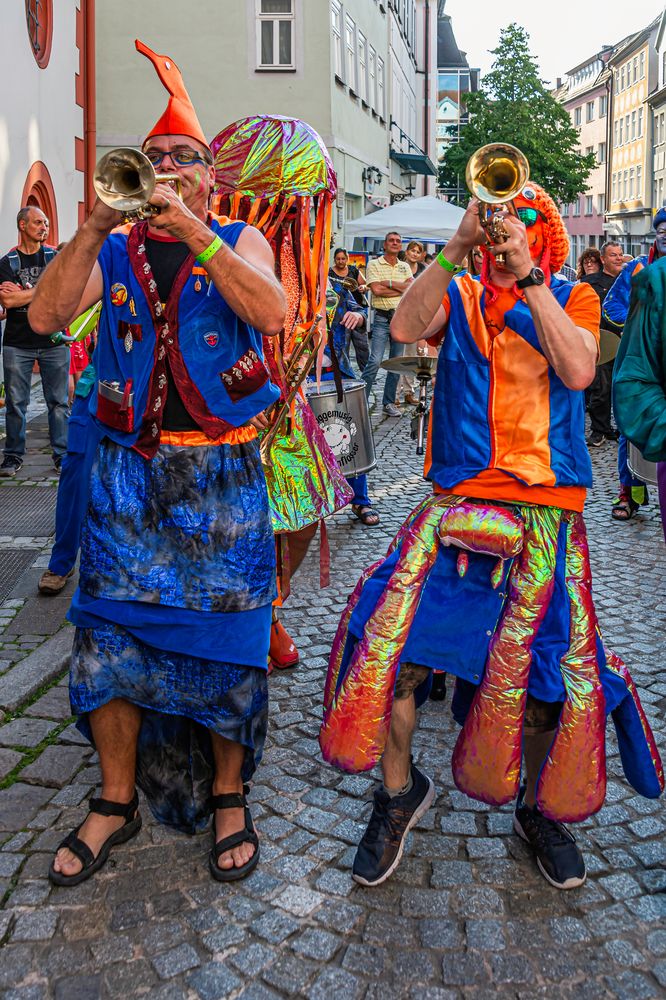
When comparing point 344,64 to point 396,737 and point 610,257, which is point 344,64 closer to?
point 610,257

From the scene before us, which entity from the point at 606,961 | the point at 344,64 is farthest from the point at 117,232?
the point at 344,64

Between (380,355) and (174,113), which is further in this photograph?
(380,355)

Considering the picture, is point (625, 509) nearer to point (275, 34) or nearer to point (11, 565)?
point (11, 565)

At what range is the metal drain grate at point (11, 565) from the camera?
579 centimetres

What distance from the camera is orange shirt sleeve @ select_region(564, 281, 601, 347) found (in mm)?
2914

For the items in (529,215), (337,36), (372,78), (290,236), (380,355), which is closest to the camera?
(529,215)

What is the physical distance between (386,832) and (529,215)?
169 centimetres

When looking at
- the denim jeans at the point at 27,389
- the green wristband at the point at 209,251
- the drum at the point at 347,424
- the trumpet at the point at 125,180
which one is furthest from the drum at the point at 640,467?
the trumpet at the point at 125,180

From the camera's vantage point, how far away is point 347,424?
23.2 ft

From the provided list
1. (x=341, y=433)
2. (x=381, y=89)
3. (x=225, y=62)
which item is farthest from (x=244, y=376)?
(x=381, y=89)

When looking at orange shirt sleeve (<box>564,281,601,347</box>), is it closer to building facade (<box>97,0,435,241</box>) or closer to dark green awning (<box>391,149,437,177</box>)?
building facade (<box>97,0,435,241</box>)

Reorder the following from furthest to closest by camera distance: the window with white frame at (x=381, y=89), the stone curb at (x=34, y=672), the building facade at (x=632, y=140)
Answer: the building facade at (x=632, y=140), the window with white frame at (x=381, y=89), the stone curb at (x=34, y=672)

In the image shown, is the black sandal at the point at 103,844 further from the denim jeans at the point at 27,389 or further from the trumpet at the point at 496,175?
the denim jeans at the point at 27,389

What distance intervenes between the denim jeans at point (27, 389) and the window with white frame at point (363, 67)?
1813 cm
